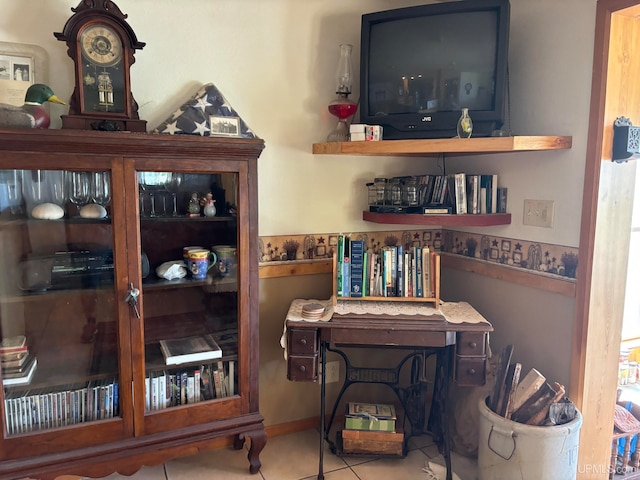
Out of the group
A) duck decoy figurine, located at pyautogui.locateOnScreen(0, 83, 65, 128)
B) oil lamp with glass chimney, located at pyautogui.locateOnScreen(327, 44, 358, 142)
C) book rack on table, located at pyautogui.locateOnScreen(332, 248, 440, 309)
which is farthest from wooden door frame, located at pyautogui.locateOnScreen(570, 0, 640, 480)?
duck decoy figurine, located at pyautogui.locateOnScreen(0, 83, 65, 128)

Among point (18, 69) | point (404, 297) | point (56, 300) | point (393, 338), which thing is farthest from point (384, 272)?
point (18, 69)

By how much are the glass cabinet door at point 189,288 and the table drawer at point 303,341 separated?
0.24 metres

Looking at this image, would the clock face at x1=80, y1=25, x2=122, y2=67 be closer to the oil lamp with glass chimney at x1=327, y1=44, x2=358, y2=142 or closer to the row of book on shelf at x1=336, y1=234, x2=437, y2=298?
the oil lamp with glass chimney at x1=327, y1=44, x2=358, y2=142

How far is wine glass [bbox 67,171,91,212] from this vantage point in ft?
5.47

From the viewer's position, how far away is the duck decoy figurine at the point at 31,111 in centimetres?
156

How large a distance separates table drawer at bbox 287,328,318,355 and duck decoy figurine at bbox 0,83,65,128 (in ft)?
3.99

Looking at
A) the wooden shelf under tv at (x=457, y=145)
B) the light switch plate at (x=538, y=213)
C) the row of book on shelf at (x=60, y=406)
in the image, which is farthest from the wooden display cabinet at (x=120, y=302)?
the light switch plate at (x=538, y=213)

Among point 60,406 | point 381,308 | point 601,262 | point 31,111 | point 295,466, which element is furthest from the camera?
point 295,466

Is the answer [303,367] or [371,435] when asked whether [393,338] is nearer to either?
[303,367]

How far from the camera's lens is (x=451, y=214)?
7.06 ft

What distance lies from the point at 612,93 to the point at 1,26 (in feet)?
7.61

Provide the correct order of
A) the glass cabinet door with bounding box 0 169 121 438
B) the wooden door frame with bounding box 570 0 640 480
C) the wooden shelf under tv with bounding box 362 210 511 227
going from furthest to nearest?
the wooden shelf under tv with bounding box 362 210 511 227, the wooden door frame with bounding box 570 0 640 480, the glass cabinet door with bounding box 0 169 121 438

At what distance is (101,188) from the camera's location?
1685 mm

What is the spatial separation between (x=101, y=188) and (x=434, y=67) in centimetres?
148
